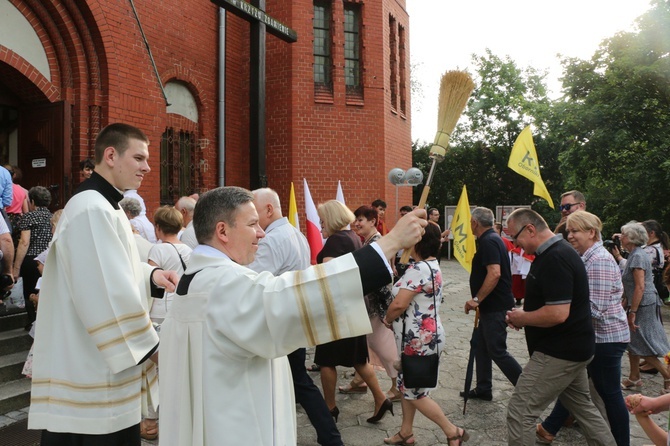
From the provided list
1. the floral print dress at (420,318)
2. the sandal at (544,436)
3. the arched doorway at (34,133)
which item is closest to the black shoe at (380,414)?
the floral print dress at (420,318)

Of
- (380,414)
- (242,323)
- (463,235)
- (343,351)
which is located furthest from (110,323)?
(463,235)

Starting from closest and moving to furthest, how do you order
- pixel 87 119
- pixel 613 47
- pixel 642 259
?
pixel 642 259, pixel 87 119, pixel 613 47

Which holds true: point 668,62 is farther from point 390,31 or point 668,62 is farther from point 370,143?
point 370,143

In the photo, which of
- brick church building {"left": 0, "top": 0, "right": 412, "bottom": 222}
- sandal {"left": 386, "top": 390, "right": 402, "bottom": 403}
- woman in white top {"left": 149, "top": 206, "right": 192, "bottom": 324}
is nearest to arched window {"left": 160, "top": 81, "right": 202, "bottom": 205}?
brick church building {"left": 0, "top": 0, "right": 412, "bottom": 222}

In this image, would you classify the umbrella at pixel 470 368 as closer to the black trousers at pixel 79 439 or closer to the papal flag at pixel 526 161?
the papal flag at pixel 526 161

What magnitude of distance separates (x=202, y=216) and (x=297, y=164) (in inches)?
395

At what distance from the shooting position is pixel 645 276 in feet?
20.6

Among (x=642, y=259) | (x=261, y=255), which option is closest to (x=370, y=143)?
(x=642, y=259)

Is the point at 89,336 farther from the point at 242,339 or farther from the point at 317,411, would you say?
the point at 317,411

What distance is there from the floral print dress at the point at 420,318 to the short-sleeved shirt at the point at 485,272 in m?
1.28

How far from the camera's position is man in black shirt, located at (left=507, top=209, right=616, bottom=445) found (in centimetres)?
376

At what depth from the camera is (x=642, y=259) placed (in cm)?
618

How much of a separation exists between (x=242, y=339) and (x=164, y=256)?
296 cm

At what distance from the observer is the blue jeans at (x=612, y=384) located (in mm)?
4094
